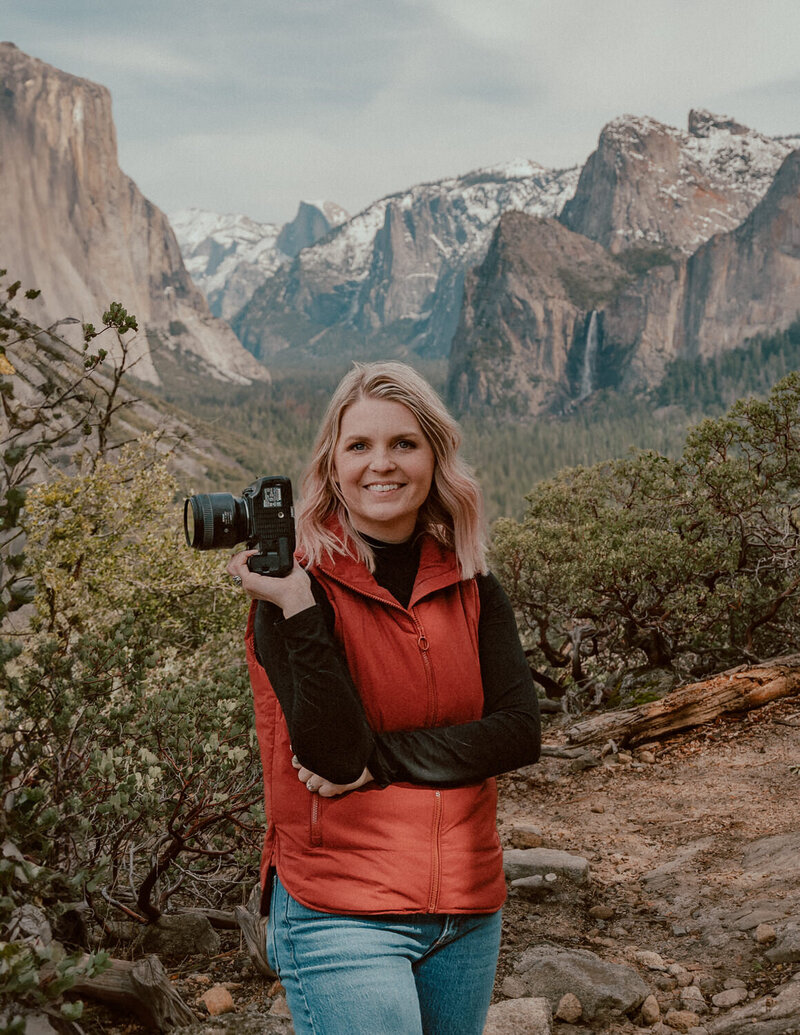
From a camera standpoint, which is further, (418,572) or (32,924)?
(32,924)

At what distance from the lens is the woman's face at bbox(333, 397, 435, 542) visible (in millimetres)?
2363

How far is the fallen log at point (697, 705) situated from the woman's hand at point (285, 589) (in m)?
8.28

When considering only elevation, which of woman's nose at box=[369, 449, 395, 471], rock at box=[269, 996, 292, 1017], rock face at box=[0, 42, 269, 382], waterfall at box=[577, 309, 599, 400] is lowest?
rock at box=[269, 996, 292, 1017]

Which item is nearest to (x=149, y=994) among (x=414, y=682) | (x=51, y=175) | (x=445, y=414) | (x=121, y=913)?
(x=121, y=913)

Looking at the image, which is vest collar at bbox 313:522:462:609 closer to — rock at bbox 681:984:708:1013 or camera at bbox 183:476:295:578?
camera at bbox 183:476:295:578

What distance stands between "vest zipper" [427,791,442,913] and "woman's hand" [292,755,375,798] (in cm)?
20

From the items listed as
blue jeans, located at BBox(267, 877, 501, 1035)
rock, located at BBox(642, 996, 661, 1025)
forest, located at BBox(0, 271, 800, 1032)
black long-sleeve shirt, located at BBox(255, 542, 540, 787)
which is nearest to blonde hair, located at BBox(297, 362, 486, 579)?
black long-sleeve shirt, located at BBox(255, 542, 540, 787)

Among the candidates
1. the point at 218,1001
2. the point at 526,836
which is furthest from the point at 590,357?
the point at 218,1001

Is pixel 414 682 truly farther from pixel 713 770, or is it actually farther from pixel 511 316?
pixel 511 316

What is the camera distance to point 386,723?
224 cm

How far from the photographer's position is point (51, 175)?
15100 centimetres

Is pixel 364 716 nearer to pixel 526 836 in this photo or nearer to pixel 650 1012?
pixel 650 1012

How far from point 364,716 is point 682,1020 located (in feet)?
10.8

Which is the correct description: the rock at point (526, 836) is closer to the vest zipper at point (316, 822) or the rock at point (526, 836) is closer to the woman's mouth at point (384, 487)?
the vest zipper at point (316, 822)
